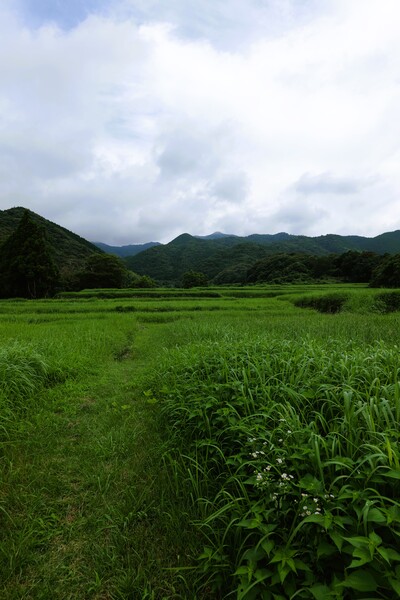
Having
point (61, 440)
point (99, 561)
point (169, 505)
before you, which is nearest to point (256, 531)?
point (169, 505)

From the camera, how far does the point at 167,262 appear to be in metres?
104

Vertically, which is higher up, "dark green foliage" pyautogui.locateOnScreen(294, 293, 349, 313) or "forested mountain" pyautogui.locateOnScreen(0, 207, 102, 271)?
"forested mountain" pyautogui.locateOnScreen(0, 207, 102, 271)

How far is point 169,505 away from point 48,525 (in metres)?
1.04

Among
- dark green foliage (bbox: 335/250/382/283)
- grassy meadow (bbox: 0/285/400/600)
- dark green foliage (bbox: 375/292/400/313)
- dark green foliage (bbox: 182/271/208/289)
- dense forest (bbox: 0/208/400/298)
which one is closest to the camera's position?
grassy meadow (bbox: 0/285/400/600)

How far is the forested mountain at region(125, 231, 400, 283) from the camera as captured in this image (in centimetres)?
9556

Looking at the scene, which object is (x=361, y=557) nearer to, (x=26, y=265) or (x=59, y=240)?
(x=26, y=265)

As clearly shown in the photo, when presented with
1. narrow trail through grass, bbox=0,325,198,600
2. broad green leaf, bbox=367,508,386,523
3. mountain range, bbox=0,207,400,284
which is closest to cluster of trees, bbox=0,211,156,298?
mountain range, bbox=0,207,400,284

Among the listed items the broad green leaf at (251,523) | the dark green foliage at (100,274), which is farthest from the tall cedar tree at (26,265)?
the broad green leaf at (251,523)

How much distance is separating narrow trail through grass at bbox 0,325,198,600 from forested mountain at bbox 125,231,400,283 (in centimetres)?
7714

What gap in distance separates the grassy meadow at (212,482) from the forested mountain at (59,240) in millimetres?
52560

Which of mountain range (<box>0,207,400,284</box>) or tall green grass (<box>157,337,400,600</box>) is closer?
tall green grass (<box>157,337,400,600</box>)

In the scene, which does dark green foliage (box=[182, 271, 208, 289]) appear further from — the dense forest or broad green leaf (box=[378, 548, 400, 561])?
broad green leaf (box=[378, 548, 400, 561])

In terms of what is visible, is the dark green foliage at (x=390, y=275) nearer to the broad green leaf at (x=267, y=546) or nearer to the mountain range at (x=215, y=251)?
the broad green leaf at (x=267, y=546)

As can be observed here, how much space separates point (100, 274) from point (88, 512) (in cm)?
4869
